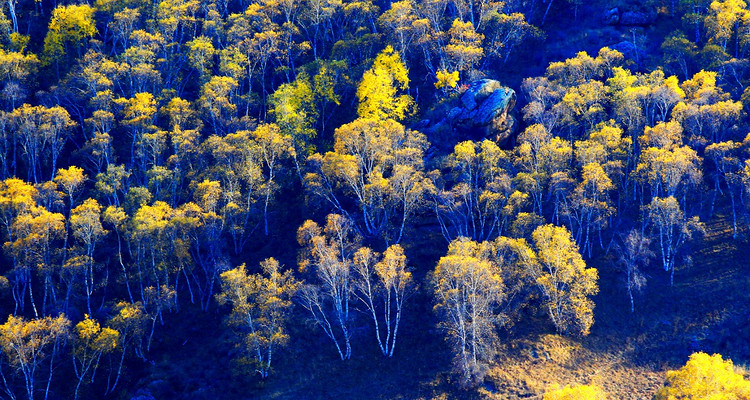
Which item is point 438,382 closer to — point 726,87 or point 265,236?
point 265,236

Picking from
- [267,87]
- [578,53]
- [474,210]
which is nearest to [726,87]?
[578,53]

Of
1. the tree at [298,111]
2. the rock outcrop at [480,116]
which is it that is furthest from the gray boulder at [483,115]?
the tree at [298,111]

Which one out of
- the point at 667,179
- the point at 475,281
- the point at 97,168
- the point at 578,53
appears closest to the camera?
the point at 475,281

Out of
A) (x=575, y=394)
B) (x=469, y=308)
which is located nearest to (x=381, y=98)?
(x=469, y=308)

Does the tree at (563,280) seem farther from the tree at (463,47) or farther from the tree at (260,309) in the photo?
the tree at (463,47)

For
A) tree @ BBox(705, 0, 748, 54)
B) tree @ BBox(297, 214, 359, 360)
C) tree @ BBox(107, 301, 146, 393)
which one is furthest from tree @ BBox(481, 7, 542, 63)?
tree @ BBox(107, 301, 146, 393)

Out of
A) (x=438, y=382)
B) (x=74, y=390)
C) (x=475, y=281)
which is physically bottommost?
(x=438, y=382)

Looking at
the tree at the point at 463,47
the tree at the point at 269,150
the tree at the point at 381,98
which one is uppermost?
the tree at the point at 463,47

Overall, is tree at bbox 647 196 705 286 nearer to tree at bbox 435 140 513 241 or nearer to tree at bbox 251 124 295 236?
tree at bbox 435 140 513 241

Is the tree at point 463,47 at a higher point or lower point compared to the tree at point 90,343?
higher
